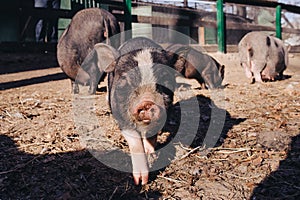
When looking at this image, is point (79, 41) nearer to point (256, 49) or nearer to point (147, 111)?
point (256, 49)

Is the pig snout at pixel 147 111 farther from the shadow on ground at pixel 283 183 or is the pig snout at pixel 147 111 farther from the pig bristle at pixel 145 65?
the shadow on ground at pixel 283 183

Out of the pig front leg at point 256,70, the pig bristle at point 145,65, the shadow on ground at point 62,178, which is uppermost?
the pig bristle at point 145,65

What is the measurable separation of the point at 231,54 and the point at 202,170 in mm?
6172

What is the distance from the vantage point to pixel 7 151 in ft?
8.46

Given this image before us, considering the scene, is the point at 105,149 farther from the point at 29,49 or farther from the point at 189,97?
the point at 29,49

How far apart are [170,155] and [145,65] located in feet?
2.14

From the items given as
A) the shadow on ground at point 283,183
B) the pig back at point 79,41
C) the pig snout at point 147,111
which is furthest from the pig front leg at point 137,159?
the pig back at point 79,41

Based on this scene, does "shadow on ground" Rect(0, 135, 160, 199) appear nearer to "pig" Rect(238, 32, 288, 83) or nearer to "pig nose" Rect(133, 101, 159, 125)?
"pig nose" Rect(133, 101, 159, 125)

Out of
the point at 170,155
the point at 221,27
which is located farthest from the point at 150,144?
the point at 221,27

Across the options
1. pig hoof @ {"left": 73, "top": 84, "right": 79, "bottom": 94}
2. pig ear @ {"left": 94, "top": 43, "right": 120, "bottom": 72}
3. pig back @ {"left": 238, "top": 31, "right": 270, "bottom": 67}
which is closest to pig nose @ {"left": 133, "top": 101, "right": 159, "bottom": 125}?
pig ear @ {"left": 94, "top": 43, "right": 120, "bottom": 72}

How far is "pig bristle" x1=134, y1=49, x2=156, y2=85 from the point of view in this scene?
2139 millimetres

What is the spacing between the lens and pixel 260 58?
5996 millimetres

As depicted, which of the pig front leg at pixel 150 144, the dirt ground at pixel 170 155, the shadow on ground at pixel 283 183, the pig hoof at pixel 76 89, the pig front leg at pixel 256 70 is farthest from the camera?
the pig front leg at pixel 256 70

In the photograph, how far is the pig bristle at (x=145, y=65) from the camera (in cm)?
214
